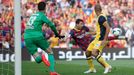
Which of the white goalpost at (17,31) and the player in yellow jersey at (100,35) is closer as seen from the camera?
the white goalpost at (17,31)

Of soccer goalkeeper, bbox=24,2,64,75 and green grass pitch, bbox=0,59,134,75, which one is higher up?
soccer goalkeeper, bbox=24,2,64,75

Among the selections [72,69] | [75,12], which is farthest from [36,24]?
[75,12]

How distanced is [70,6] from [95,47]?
46.5ft

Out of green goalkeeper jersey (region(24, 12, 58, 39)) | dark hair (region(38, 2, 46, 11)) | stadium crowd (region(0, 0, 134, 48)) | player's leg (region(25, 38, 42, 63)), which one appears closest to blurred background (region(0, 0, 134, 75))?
stadium crowd (region(0, 0, 134, 48))

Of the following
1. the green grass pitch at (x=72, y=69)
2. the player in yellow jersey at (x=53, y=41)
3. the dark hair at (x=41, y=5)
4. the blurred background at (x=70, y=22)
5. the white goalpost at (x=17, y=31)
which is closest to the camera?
the white goalpost at (x=17, y=31)

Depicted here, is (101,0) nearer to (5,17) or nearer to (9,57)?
(5,17)

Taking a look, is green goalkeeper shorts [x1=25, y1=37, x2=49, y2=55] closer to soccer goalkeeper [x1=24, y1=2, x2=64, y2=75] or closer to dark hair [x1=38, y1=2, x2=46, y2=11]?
soccer goalkeeper [x1=24, y1=2, x2=64, y2=75]

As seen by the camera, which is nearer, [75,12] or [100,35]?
[100,35]

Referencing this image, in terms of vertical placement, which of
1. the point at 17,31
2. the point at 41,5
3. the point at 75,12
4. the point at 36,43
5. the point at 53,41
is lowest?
the point at 53,41

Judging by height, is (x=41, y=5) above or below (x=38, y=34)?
above

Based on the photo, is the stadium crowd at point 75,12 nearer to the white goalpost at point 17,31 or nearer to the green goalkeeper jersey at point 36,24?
the green goalkeeper jersey at point 36,24

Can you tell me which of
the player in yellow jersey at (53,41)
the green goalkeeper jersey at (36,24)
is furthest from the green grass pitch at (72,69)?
the player in yellow jersey at (53,41)

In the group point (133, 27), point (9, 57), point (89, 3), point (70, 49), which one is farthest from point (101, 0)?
point (9, 57)

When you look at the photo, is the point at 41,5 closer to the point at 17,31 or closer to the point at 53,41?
the point at 17,31
